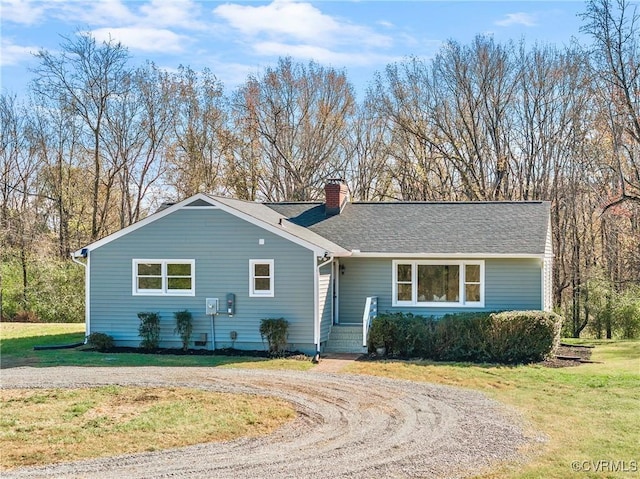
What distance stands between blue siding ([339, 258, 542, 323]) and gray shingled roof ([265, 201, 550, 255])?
0.50 metres

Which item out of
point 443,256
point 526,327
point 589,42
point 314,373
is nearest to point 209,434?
point 314,373

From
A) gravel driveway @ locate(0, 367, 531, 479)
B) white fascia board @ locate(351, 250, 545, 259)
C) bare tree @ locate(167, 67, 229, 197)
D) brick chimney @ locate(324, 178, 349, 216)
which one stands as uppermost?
bare tree @ locate(167, 67, 229, 197)

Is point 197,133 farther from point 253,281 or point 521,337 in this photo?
point 521,337

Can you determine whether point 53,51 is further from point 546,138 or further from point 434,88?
point 546,138

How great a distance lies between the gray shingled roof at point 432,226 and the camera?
1861 centimetres

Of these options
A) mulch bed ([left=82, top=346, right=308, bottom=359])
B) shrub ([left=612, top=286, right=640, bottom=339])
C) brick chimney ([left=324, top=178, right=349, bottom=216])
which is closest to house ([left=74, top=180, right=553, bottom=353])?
mulch bed ([left=82, top=346, right=308, bottom=359])

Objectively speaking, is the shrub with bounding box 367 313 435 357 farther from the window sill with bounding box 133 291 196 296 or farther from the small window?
the window sill with bounding box 133 291 196 296

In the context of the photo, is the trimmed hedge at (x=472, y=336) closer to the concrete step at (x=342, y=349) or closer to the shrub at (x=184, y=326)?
the concrete step at (x=342, y=349)

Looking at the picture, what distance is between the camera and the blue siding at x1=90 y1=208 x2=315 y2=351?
17.3 m

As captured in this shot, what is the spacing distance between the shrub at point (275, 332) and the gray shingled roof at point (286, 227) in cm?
219

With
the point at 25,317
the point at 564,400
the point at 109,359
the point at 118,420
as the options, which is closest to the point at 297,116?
the point at 25,317

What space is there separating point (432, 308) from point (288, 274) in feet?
14.2

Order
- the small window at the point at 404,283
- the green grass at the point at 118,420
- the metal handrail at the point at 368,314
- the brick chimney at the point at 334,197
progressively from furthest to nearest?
the brick chimney at the point at 334,197, the small window at the point at 404,283, the metal handrail at the point at 368,314, the green grass at the point at 118,420
